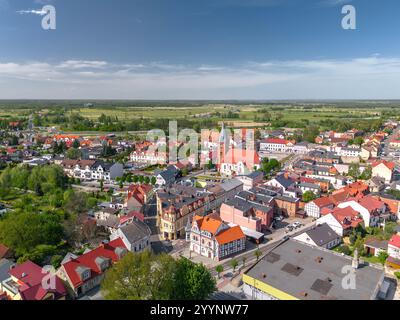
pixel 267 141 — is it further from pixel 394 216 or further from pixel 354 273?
pixel 354 273

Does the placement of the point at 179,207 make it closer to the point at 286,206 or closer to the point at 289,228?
the point at 289,228

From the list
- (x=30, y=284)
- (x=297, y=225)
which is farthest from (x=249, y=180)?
(x=30, y=284)

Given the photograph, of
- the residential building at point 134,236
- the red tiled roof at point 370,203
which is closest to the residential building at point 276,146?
the red tiled roof at point 370,203

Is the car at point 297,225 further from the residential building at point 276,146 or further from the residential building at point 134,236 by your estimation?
the residential building at point 276,146

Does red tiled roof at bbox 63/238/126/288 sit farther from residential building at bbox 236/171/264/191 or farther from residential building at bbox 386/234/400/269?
residential building at bbox 236/171/264/191

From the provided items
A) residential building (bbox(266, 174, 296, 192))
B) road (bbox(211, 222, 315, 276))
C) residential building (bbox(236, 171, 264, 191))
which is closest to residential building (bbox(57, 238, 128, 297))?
road (bbox(211, 222, 315, 276))

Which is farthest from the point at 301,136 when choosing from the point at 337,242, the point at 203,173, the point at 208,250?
the point at 208,250
